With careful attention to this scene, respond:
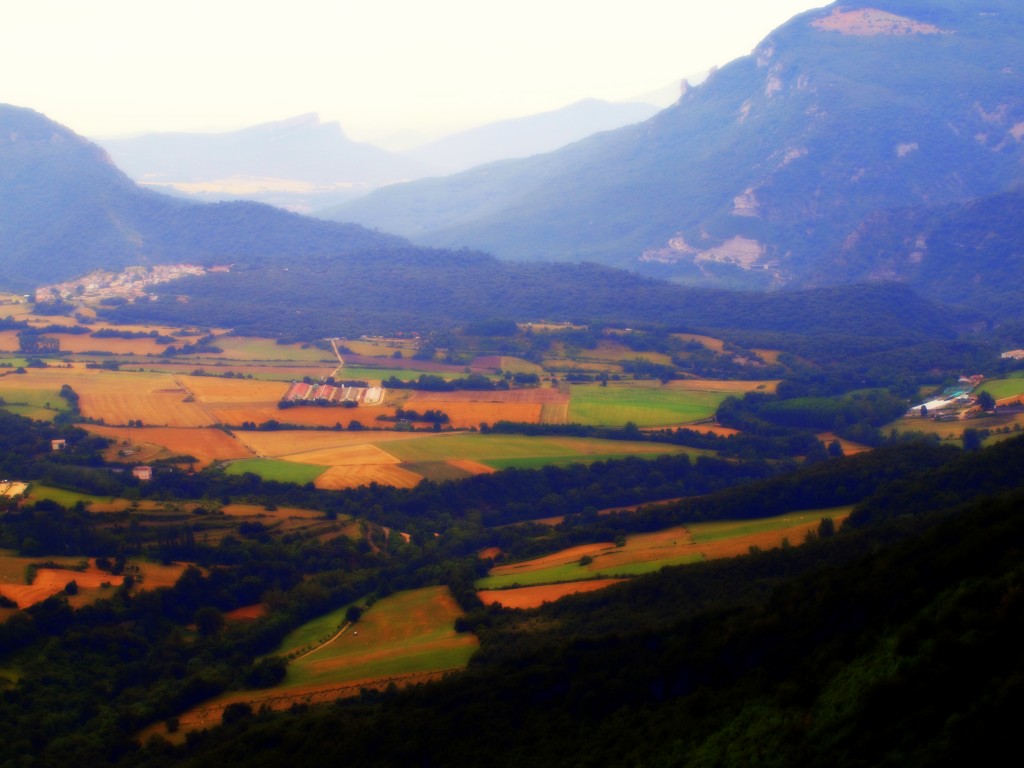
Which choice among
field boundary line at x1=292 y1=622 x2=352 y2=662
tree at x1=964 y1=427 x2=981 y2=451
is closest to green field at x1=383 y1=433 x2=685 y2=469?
tree at x1=964 y1=427 x2=981 y2=451

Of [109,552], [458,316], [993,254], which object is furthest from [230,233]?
[109,552]

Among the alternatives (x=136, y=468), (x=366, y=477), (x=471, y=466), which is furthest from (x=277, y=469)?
(x=471, y=466)

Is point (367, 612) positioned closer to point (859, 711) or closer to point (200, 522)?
point (200, 522)

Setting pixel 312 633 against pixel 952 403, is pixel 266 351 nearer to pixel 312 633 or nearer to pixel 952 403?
pixel 952 403

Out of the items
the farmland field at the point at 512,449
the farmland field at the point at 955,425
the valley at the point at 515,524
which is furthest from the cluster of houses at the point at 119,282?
the farmland field at the point at 955,425

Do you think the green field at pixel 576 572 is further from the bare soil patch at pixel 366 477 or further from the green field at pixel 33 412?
the green field at pixel 33 412

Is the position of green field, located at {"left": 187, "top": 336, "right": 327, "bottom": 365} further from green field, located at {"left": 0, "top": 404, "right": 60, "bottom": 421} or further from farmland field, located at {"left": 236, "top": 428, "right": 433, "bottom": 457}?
farmland field, located at {"left": 236, "top": 428, "right": 433, "bottom": 457}
